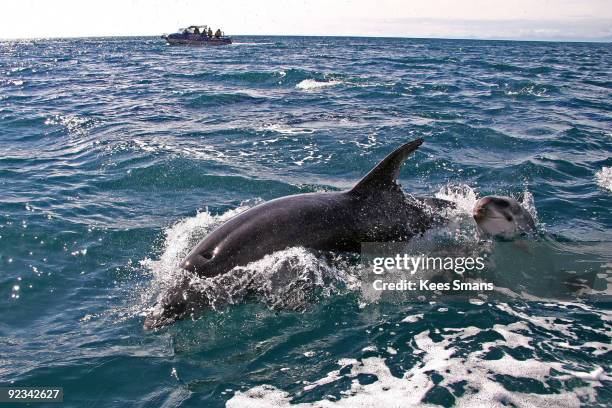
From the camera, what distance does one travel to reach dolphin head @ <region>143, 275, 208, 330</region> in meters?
6.32

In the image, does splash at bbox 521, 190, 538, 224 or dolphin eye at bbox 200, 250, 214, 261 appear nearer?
dolphin eye at bbox 200, 250, 214, 261

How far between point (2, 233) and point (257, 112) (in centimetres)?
1355

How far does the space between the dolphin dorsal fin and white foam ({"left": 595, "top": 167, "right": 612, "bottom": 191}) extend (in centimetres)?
759

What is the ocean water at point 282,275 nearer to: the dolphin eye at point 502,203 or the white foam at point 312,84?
the dolphin eye at point 502,203

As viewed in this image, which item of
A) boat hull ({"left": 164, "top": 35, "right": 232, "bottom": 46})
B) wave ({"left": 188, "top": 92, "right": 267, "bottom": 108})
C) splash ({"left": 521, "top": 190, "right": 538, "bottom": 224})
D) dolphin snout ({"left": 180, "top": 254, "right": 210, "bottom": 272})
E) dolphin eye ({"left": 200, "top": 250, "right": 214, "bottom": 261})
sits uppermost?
boat hull ({"left": 164, "top": 35, "right": 232, "bottom": 46})

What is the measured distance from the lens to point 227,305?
6578mm

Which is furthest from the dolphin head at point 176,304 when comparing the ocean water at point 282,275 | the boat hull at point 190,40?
the boat hull at point 190,40

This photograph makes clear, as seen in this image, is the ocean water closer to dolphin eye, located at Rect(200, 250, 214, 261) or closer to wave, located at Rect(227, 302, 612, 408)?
wave, located at Rect(227, 302, 612, 408)

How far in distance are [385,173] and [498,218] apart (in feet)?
8.41

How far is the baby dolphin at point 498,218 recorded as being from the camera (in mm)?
8617

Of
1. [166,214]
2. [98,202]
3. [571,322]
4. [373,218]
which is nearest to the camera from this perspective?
[571,322]

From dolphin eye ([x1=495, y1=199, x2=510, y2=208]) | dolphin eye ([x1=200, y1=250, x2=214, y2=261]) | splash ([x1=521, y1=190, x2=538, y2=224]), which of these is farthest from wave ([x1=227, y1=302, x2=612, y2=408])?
splash ([x1=521, y1=190, x2=538, y2=224])

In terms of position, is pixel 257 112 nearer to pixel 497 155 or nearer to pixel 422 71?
pixel 497 155

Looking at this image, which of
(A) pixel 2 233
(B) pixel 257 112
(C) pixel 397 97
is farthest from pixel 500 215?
(C) pixel 397 97
